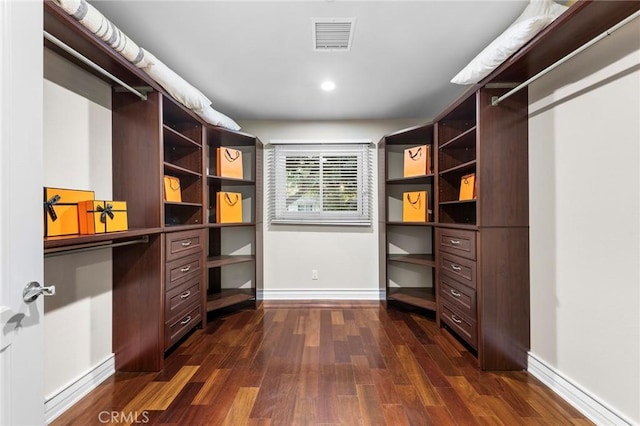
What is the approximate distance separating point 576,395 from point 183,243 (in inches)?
113

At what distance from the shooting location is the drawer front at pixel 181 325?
209 cm

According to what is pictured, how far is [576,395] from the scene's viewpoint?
1.61 metres

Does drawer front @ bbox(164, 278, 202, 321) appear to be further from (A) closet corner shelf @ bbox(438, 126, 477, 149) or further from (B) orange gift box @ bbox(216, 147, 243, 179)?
(A) closet corner shelf @ bbox(438, 126, 477, 149)

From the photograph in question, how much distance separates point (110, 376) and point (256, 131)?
2870mm

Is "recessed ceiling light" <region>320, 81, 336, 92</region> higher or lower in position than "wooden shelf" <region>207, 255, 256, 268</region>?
higher

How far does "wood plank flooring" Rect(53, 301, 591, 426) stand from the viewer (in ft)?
5.04

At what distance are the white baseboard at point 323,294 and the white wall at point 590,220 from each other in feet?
6.07

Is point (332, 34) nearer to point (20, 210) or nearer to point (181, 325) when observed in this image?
point (20, 210)

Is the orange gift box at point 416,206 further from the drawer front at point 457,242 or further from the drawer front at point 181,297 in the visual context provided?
the drawer front at point 181,297

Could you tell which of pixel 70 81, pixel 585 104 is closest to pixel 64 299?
pixel 70 81

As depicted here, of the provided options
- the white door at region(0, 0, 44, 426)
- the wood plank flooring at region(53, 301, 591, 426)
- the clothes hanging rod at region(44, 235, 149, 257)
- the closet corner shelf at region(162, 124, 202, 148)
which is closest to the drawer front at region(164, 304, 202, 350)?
the wood plank flooring at region(53, 301, 591, 426)

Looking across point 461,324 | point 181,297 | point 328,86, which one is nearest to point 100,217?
point 181,297

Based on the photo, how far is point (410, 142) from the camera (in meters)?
3.49

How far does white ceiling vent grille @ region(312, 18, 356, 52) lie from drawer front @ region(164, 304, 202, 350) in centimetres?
238
